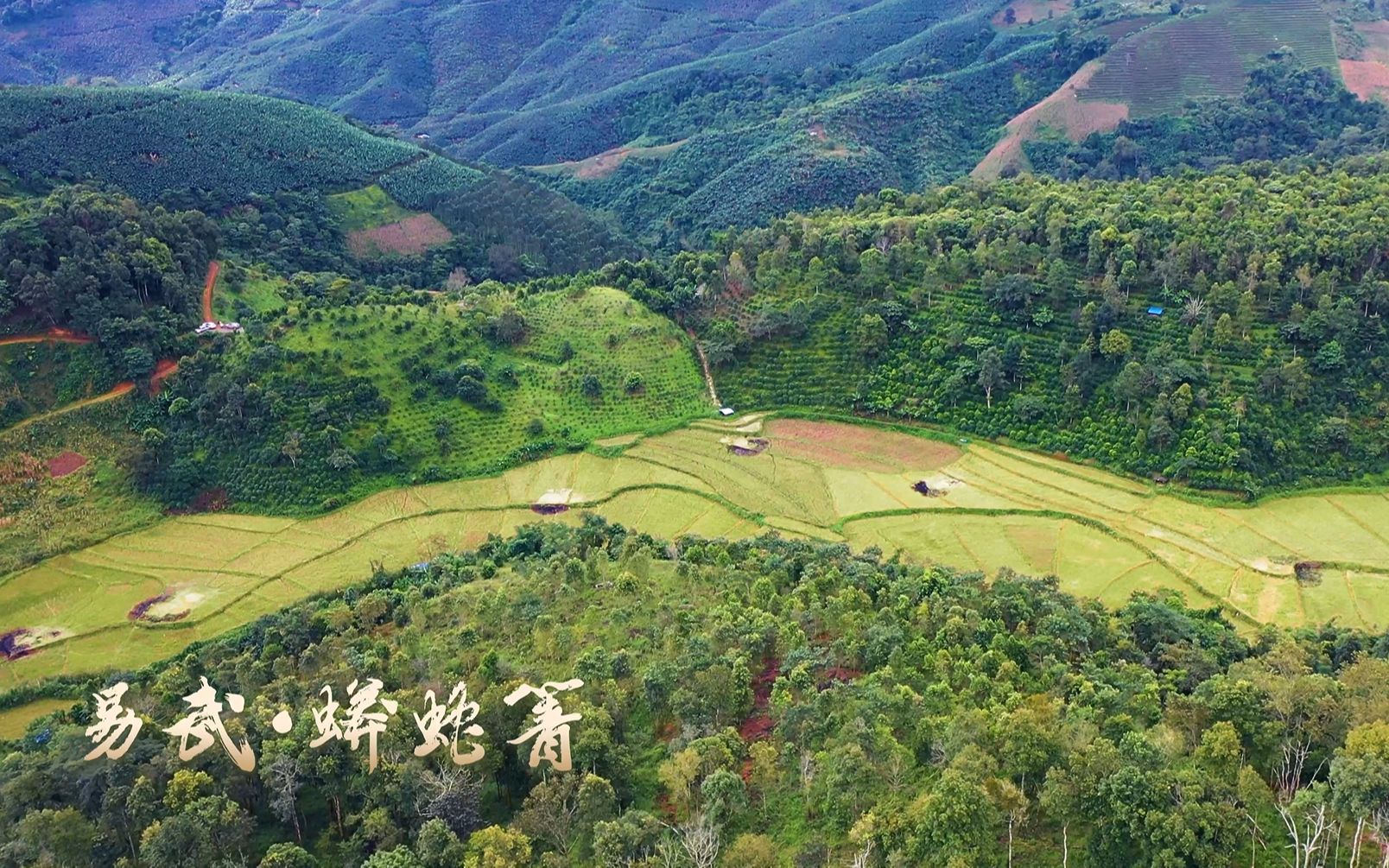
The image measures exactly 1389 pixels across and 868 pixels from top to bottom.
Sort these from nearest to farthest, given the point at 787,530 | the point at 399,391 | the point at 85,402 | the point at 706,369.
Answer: the point at 787,530 → the point at 85,402 → the point at 399,391 → the point at 706,369

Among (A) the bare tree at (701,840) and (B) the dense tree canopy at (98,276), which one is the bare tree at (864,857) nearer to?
(A) the bare tree at (701,840)

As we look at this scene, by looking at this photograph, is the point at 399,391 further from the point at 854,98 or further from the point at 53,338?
the point at 854,98

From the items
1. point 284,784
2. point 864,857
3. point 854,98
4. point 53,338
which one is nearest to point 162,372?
point 53,338

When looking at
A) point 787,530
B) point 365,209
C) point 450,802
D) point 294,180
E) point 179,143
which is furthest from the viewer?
point 365,209

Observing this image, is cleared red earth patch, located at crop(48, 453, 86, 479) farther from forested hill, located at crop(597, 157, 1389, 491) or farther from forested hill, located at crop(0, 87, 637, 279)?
forested hill, located at crop(597, 157, 1389, 491)

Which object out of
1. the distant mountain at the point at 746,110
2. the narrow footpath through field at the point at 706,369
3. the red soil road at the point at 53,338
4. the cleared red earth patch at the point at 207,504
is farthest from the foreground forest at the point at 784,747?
the distant mountain at the point at 746,110

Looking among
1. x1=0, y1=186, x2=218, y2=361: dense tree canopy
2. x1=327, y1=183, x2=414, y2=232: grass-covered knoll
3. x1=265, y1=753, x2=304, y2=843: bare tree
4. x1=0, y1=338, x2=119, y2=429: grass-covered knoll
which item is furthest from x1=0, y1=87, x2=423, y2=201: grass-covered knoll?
x1=265, y1=753, x2=304, y2=843: bare tree
